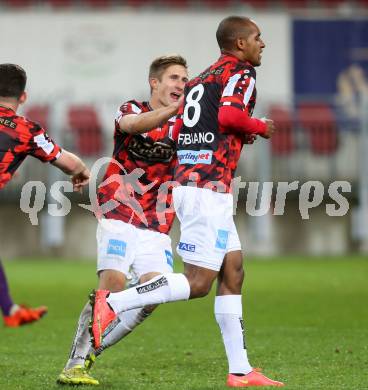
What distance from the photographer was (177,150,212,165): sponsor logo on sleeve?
622 cm

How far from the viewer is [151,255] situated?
22.9ft

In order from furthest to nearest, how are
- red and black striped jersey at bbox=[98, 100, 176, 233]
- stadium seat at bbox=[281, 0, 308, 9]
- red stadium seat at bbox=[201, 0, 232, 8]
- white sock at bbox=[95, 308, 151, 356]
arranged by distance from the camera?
red stadium seat at bbox=[201, 0, 232, 8]
stadium seat at bbox=[281, 0, 308, 9]
red and black striped jersey at bbox=[98, 100, 176, 233]
white sock at bbox=[95, 308, 151, 356]

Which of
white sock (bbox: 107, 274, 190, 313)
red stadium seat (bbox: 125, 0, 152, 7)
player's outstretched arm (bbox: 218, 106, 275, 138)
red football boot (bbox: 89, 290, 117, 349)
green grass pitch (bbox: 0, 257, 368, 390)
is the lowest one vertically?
green grass pitch (bbox: 0, 257, 368, 390)

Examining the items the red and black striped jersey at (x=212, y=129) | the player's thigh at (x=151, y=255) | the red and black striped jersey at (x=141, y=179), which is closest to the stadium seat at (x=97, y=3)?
the red and black striped jersey at (x=141, y=179)

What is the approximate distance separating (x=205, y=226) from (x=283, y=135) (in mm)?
13801

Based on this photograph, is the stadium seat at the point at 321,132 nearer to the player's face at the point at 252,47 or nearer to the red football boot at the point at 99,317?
the player's face at the point at 252,47

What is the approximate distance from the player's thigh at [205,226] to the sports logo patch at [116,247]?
0.72 m

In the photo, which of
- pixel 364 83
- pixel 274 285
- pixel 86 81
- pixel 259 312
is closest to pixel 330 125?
→ pixel 364 83

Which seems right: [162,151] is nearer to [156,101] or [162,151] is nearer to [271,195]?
[156,101]

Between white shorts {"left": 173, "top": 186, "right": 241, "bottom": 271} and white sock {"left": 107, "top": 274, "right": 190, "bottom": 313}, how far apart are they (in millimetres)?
→ 147

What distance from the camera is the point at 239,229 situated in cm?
1977

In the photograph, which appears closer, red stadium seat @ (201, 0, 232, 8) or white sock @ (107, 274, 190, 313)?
white sock @ (107, 274, 190, 313)

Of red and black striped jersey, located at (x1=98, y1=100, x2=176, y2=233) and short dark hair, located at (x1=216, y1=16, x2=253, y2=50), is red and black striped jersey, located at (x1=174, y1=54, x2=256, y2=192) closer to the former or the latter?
short dark hair, located at (x1=216, y1=16, x2=253, y2=50)

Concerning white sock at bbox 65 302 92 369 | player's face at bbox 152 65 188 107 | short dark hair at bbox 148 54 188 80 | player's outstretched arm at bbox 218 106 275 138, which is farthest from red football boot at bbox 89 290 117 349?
short dark hair at bbox 148 54 188 80
